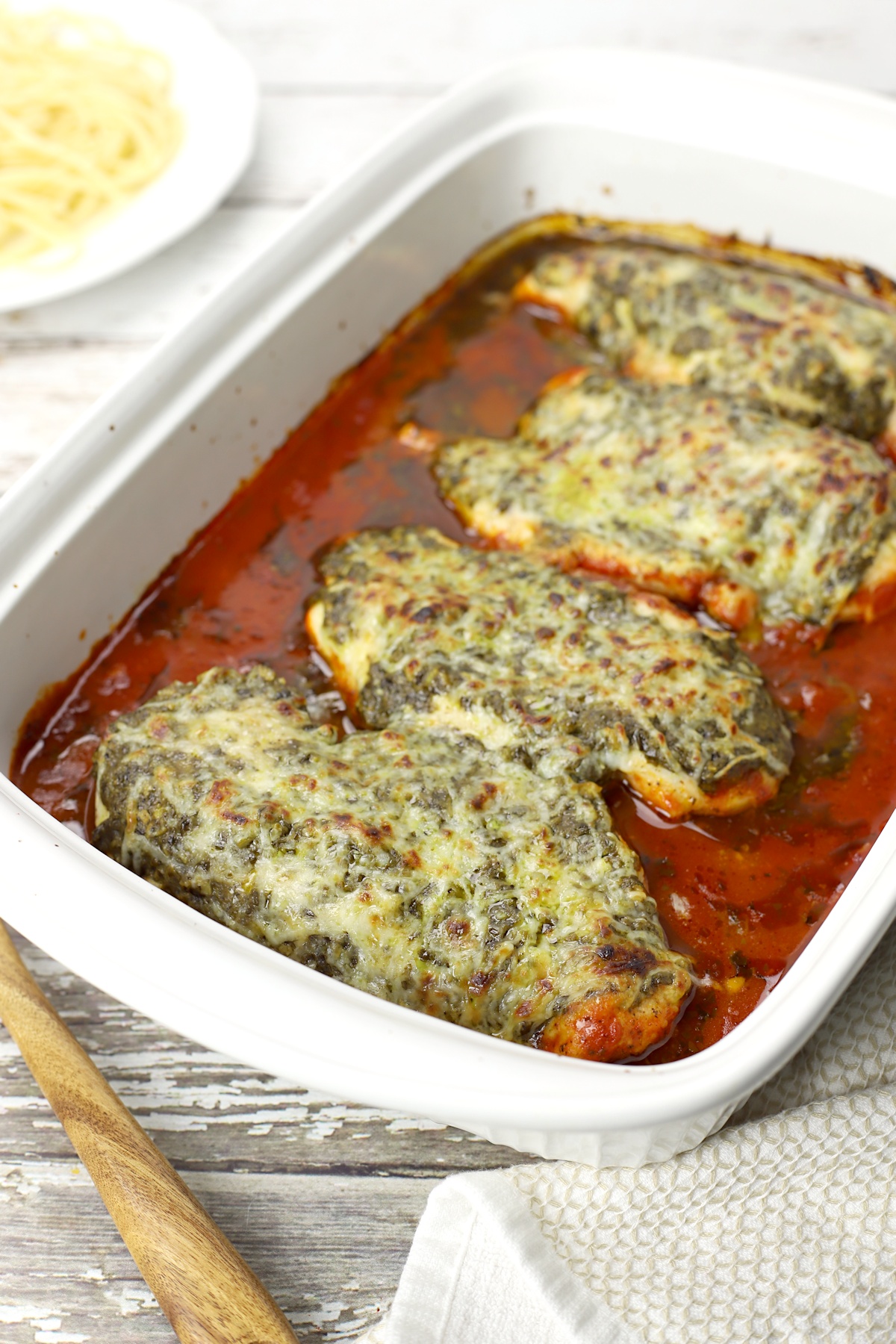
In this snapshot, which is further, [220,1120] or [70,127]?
[70,127]

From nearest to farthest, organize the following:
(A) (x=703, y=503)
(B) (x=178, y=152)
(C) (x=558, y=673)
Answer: (C) (x=558, y=673), (A) (x=703, y=503), (B) (x=178, y=152)

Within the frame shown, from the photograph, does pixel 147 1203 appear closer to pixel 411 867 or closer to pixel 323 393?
pixel 411 867

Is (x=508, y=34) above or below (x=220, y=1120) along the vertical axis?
above

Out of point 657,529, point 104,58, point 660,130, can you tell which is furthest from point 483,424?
point 104,58

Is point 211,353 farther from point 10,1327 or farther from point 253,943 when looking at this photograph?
point 10,1327

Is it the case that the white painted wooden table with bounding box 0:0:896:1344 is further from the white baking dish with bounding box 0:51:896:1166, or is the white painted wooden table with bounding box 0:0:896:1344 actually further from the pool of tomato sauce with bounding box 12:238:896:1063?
the pool of tomato sauce with bounding box 12:238:896:1063

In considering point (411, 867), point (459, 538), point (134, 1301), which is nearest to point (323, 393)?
point (459, 538)

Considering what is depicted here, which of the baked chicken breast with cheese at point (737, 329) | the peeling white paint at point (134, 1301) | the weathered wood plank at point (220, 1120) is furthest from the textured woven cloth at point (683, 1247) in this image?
the baked chicken breast with cheese at point (737, 329)
